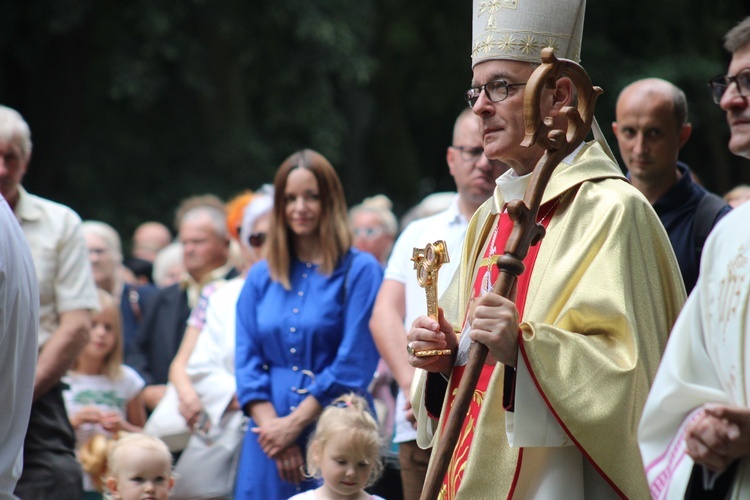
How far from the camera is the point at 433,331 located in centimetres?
385

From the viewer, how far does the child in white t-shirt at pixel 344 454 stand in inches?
203

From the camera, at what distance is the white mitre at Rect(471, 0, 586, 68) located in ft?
13.4

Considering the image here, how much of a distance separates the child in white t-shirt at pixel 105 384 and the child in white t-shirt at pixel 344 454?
2.19 meters

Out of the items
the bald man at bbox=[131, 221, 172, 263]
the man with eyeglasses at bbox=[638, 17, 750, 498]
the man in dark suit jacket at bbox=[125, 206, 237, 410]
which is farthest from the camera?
the bald man at bbox=[131, 221, 172, 263]

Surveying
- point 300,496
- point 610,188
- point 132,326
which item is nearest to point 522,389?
point 610,188

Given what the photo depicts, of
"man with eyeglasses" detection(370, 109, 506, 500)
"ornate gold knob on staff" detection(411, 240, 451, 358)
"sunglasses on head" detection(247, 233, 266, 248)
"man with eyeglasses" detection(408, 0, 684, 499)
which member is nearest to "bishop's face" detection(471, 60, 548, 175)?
"man with eyeglasses" detection(408, 0, 684, 499)

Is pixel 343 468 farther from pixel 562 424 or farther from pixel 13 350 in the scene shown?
pixel 562 424

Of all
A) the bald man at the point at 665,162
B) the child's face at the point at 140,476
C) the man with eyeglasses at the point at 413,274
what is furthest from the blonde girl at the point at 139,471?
the bald man at the point at 665,162

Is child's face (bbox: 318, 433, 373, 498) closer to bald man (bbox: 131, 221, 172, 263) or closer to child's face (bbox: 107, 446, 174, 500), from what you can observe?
child's face (bbox: 107, 446, 174, 500)

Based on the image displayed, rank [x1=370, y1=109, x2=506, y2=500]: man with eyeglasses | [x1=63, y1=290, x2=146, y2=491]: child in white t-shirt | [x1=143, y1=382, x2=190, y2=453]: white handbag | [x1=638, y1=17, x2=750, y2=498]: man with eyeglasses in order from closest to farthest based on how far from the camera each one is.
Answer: [x1=638, y1=17, x2=750, y2=498]: man with eyeglasses
[x1=370, y1=109, x2=506, y2=500]: man with eyeglasses
[x1=143, y1=382, x2=190, y2=453]: white handbag
[x1=63, y1=290, x2=146, y2=491]: child in white t-shirt

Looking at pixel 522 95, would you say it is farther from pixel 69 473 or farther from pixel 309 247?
pixel 69 473

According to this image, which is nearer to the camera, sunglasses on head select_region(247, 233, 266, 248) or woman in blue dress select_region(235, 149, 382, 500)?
woman in blue dress select_region(235, 149, 382, 500)

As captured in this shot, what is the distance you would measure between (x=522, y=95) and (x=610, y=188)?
431 millimetres

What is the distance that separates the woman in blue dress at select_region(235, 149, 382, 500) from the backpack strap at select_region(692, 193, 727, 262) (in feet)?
5.25
